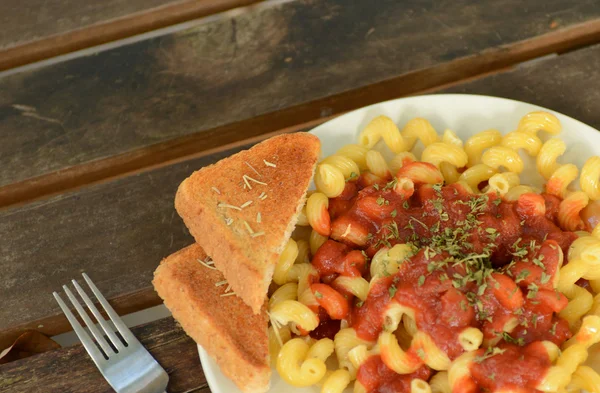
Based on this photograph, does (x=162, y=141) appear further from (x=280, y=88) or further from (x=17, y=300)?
(x=17, y=300)

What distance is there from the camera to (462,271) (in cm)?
132

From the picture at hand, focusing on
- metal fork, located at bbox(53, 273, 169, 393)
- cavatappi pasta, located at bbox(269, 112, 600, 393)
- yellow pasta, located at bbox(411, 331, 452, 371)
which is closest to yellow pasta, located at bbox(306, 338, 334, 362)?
cavatappi pasta, located at bbox(269, 112, 600, 393)

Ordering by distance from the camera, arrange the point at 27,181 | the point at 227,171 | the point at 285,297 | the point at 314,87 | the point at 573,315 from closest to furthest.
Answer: the point at 573,315
the point at 285,297
the point at 227,171
the point at 27,181
the point at 314,87

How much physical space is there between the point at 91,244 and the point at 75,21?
3.47ft

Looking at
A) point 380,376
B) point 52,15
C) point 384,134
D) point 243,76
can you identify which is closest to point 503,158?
point 384,134

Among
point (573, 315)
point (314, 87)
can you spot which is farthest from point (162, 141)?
point (573, 315)

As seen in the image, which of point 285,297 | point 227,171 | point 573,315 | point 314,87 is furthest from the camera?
point 314,87

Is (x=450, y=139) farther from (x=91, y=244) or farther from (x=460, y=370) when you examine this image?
(x=91, y=244)

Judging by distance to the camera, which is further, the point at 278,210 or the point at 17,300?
the point at 17,300

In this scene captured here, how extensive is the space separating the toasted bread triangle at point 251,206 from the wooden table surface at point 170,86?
1.17 feet

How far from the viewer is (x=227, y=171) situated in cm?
161

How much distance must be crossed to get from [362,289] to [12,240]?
Answer: 1.18 meters

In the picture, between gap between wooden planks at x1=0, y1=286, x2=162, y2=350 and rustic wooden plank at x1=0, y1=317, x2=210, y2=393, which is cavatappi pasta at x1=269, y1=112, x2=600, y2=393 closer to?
rustic wooden plank at x1=0, y1=317, x2=210, y2=393

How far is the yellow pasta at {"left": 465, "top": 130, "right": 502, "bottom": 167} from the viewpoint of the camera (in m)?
1.66
